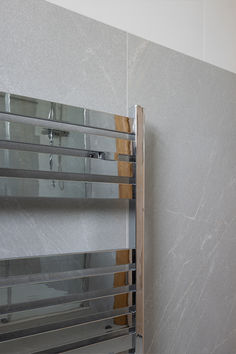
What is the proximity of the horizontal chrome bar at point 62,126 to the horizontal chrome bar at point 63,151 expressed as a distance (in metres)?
0.05

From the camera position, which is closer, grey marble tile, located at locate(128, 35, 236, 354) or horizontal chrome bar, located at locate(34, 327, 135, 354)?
horizontal chrome bar, located at locate(34, 327, 135, 354)

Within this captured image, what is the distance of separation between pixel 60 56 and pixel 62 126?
0.18 meters

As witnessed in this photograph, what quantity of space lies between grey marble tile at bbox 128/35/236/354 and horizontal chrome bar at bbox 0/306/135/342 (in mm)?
168

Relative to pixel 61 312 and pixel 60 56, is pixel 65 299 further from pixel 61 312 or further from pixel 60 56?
pixel 60 56

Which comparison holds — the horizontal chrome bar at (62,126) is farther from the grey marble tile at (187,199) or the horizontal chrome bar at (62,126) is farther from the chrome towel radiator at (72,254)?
the grey marble tile at (187,199)

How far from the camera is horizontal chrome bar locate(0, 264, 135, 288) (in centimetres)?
67

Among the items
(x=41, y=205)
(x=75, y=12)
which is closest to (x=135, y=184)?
(x=41, y=205)

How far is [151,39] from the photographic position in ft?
3.37

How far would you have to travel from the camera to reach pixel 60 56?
0.83m

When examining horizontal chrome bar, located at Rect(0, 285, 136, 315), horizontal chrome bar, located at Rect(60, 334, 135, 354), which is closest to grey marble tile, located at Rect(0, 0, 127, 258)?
horizontal chrome bar, located at Rect(0, 285, 136, 315)

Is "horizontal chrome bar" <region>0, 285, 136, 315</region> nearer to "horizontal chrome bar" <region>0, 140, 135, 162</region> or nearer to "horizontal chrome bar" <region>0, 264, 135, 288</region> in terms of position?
"horizontal chrome bar" <region>0, 264, 135, 288</region>

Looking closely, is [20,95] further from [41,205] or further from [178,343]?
[178,343]

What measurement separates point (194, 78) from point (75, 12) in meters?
0.47

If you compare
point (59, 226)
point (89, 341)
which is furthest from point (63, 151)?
point (89, 341)
